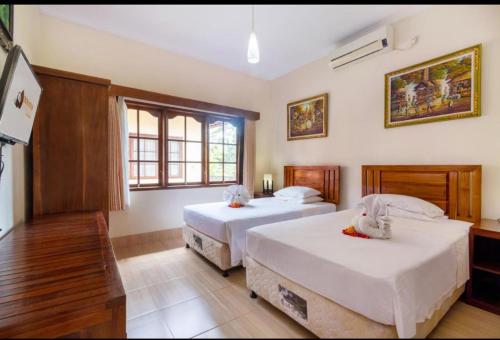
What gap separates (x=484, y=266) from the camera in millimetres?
1725

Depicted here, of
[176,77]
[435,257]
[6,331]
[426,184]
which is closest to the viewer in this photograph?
[6,331]

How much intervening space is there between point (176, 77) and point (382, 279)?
3526 mm

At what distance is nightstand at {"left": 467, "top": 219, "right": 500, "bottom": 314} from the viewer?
1.68 metres

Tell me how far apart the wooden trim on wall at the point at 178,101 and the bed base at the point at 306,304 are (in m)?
2.50

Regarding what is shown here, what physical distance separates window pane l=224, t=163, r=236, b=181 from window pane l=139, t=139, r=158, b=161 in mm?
1210

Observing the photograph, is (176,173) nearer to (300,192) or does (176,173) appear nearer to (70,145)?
(70,145)

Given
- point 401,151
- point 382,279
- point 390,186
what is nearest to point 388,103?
point 401,151

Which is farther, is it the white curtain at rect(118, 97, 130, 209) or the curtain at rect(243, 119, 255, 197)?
the curtain at rect(243, 119, 255, 197)

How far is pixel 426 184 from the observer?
233 centimetres

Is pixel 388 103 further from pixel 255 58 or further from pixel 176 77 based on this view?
pixel 176 77

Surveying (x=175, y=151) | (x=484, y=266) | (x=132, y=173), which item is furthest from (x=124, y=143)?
(x=484, y=266)

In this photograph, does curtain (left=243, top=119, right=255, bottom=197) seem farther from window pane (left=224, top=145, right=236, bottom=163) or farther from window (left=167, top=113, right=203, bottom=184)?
window (left=167, top=113, right=203, bottom=184)

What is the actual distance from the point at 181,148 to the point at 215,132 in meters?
0.67

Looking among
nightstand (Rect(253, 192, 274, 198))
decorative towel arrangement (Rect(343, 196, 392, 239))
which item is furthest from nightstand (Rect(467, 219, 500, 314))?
nightstand (Rect(253, 192, 274, 198))
